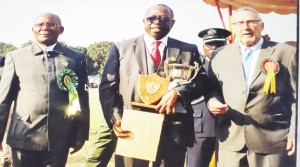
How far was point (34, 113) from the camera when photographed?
1.98 meters

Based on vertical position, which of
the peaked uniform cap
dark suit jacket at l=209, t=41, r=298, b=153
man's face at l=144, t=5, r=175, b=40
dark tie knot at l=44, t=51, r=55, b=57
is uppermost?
man's face at l=144, t=5, r=175, b=40

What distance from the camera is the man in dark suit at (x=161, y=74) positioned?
1.90m

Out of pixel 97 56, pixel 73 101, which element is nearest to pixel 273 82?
pixel 97 56

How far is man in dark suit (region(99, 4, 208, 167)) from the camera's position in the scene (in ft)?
6.24

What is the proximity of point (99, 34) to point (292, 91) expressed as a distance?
124cm

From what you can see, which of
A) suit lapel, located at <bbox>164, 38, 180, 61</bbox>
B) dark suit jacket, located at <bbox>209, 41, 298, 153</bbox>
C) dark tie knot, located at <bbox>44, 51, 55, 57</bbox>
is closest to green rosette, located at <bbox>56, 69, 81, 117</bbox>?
dark tie knot, located at <bbox>44, 51, 55, 57</bbox>

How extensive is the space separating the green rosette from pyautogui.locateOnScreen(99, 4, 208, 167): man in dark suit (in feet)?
0.63

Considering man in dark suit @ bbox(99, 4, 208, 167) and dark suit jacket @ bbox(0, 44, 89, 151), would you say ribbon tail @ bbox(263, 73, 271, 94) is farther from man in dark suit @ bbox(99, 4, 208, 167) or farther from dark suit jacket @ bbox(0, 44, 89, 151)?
dark suit jacket @ bbox(0, 44, 89, 151)

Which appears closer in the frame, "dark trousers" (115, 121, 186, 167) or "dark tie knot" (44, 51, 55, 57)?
"dark trousers" (115, 121, 186, 167)

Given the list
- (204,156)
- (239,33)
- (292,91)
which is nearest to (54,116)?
(204,156)

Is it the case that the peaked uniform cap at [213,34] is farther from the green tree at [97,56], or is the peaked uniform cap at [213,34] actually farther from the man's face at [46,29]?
the man's face at [46,29]

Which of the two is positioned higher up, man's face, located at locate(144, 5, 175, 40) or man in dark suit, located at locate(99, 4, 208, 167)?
man's face, located at locate(144, 5, 175, 40)

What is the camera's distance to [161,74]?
1.92 metres

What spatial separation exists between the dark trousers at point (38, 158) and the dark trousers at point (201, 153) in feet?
2.66
